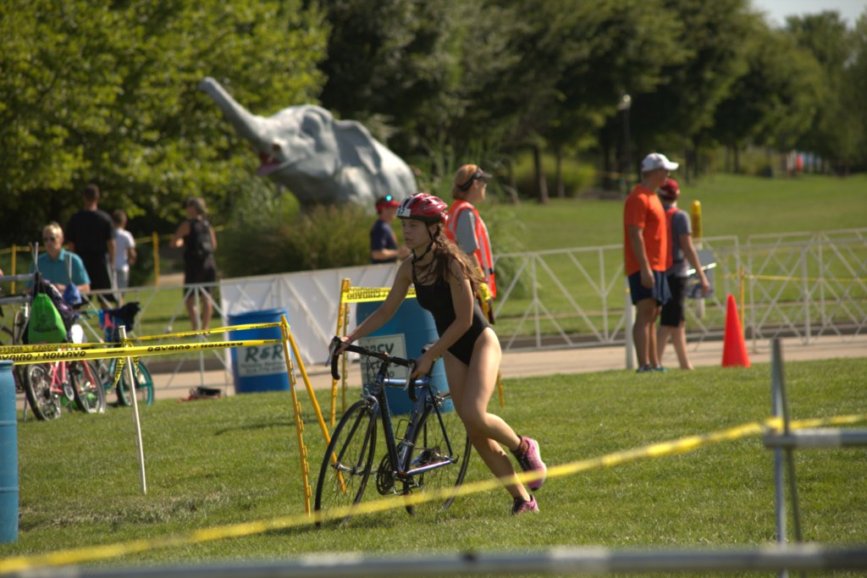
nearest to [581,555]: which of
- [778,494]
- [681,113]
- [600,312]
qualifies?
[778,494]

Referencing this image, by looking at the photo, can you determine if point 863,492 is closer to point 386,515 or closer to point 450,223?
point 386,515

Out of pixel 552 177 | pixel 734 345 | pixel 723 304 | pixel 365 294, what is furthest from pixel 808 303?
pixel 552 177

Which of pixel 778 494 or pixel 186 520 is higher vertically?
pixel 778 494

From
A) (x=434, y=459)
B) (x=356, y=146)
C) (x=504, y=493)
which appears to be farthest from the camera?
(x=356, y=146)

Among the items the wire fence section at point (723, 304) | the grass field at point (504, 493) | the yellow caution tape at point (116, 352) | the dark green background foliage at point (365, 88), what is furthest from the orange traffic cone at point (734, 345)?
the dark green background foliage at point (365, 88)

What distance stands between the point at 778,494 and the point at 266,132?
19.7 meters

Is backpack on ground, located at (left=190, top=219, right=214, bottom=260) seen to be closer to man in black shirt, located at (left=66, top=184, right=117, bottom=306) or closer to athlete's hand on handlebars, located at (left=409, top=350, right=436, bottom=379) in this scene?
man in black shirt, located at (left=66, top=184, right=117, bottom=306)

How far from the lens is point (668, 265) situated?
13914 mm

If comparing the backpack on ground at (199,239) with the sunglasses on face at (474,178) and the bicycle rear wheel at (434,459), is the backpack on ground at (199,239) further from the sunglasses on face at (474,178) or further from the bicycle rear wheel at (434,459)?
the bicycle rear wheel at (434,459)

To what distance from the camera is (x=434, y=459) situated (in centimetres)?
815

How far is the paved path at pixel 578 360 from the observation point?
1584cm

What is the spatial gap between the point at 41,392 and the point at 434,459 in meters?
6.37

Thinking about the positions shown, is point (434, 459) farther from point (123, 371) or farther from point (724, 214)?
point (724, 214)

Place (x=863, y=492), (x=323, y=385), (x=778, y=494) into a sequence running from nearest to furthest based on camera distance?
(x=778, y=494) < (x=863, y=492) < (x=323, y=385)
